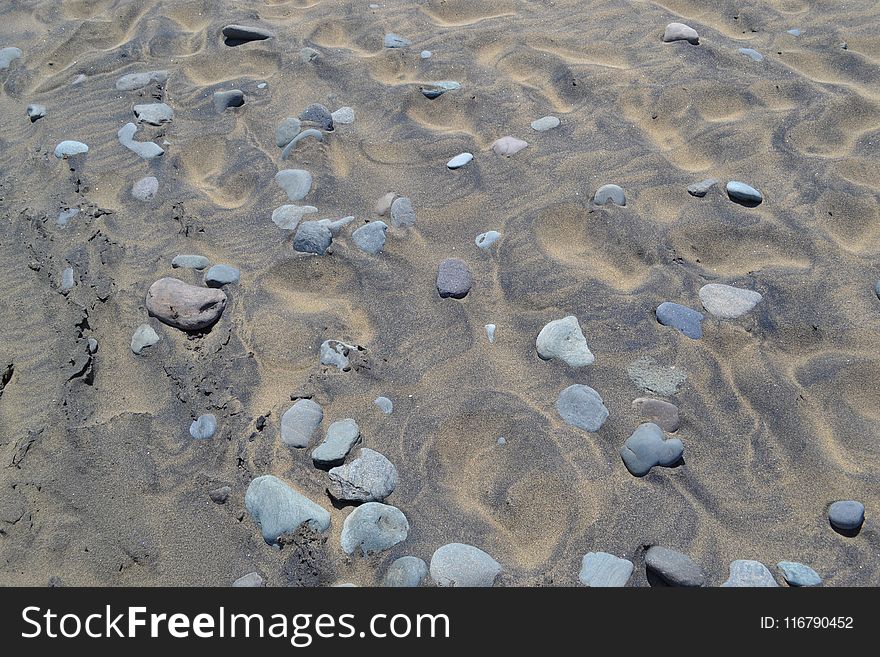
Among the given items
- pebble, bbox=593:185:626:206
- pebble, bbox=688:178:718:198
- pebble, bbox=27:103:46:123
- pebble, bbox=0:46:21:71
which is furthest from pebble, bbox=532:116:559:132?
pebble, bbox=0:46:21:71

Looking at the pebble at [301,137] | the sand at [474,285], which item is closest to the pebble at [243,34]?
the sand at [474,285]

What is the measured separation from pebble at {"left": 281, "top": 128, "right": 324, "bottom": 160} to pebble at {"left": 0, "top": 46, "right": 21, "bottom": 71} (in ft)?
5.45

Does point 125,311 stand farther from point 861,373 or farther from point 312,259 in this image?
point 861,373

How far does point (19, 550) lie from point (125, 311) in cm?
74

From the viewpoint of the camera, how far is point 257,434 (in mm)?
1809

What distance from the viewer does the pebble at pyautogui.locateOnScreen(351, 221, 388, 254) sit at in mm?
2199

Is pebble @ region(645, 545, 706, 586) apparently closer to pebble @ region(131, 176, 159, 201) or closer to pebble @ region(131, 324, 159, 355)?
pebble @ region(131, 324, 159, 355)

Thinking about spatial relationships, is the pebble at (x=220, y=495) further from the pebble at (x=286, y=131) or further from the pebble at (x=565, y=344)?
the pebble at (x=286, y=131)

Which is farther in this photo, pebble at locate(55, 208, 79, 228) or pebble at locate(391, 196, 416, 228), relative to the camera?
pebble at locate(55, 208, 79, 228)

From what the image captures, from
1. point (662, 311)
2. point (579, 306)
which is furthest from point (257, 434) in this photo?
point (662, 311)

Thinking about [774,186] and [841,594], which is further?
[774,186]

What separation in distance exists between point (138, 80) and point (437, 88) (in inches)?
51.6

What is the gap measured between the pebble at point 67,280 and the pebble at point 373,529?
1.26m

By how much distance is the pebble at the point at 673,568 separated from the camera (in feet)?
4.99
